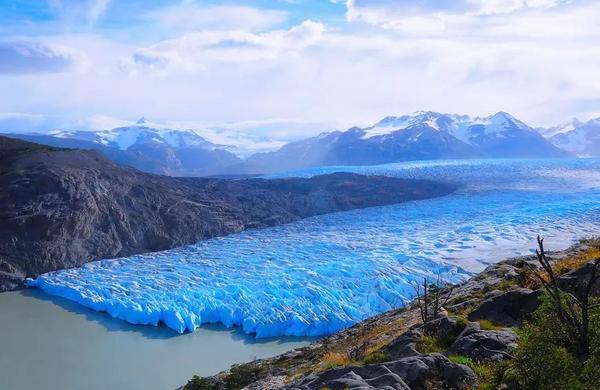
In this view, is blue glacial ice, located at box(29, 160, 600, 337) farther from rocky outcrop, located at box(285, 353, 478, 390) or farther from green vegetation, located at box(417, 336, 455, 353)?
rocky outcrop, located at box(285, 353, 478, 390)

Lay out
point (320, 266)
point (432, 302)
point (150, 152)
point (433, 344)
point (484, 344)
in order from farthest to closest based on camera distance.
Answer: point (150, 152) < point (320, 266) < point (432, 302) < point (433, 344) < point (484, 344)

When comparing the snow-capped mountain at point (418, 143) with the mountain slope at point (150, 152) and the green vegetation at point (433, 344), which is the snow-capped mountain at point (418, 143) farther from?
the green vegetation at point (433, 344)

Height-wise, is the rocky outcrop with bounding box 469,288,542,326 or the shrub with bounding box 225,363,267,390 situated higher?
the rocky outcrop with bounding box 469,288,542,326

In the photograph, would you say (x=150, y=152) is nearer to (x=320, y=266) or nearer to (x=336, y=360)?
(x=320, y=266)

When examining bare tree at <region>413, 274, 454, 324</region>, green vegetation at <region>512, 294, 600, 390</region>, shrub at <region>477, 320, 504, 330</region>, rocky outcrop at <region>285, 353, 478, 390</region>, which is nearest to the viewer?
green vegetation at <region>512, 294, 600, 390</region>

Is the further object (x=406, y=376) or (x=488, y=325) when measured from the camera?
(x=488, y=325)

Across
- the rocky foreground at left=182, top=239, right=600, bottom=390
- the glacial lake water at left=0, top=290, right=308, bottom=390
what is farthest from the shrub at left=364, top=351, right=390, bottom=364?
the glacial lake water at left=0, top=290, right=308, bottom=390

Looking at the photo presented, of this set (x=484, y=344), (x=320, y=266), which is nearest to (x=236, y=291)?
(x=320, y=266)
